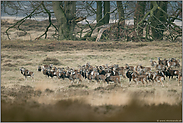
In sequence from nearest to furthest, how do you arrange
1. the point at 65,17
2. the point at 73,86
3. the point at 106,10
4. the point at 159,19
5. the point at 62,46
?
the point at 73,86 < the point at 62,46 < the point at 159,19 < the point at 65,17 < the point at 106,10

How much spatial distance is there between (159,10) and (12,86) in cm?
808

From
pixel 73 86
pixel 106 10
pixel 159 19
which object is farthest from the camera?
pixel 106 10

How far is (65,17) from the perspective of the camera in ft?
37.7

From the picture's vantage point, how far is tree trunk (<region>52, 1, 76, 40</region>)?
1132 cm

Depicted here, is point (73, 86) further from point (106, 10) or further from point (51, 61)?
point (106, 10)

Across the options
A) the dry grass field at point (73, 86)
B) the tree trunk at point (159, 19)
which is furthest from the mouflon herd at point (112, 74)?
the tree trunk at point (159, 19)

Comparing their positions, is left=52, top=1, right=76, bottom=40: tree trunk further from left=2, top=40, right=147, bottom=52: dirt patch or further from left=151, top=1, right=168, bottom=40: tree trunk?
left=151, top=1, right=168, bottom=40: tree trunk

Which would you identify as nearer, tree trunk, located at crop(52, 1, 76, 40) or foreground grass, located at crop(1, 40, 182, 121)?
foreground grass, located at crop(1, 40, 182, 121)

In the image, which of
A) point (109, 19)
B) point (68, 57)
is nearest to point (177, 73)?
point (68, 57)

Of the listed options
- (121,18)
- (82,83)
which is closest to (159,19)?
(121,18)

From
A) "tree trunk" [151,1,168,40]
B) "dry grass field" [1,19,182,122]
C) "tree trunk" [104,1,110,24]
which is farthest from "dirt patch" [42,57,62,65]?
"tree trunk" [104,1,110,24]

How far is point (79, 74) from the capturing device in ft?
19.0

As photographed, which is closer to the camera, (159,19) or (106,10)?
(159,19)

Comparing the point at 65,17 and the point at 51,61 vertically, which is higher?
the point at 65,17
